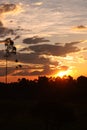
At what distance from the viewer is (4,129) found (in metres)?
88.4

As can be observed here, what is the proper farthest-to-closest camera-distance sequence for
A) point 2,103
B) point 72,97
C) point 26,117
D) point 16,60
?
point 72,97 → point 16,60 → point 2,103 → point 26,117

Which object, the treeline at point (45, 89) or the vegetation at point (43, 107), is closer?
the vegetation at point (43, 107)

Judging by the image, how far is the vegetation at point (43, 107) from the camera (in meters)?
71.0

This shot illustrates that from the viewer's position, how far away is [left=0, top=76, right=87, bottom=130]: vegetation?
71.0m

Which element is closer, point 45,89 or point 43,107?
point 43,107

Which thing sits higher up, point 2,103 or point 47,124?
point 2,103

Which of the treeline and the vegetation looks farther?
the treeline

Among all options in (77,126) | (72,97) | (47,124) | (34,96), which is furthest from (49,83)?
(47,124)

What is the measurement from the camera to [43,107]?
70.8 meters

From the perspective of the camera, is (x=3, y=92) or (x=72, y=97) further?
(x=3, y=92)

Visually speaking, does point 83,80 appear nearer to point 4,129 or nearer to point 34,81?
point 34,81

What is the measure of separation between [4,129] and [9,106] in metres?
18.1

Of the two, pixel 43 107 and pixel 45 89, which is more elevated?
pixel 45 89

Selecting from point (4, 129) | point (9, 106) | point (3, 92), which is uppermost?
point (3, 92)
